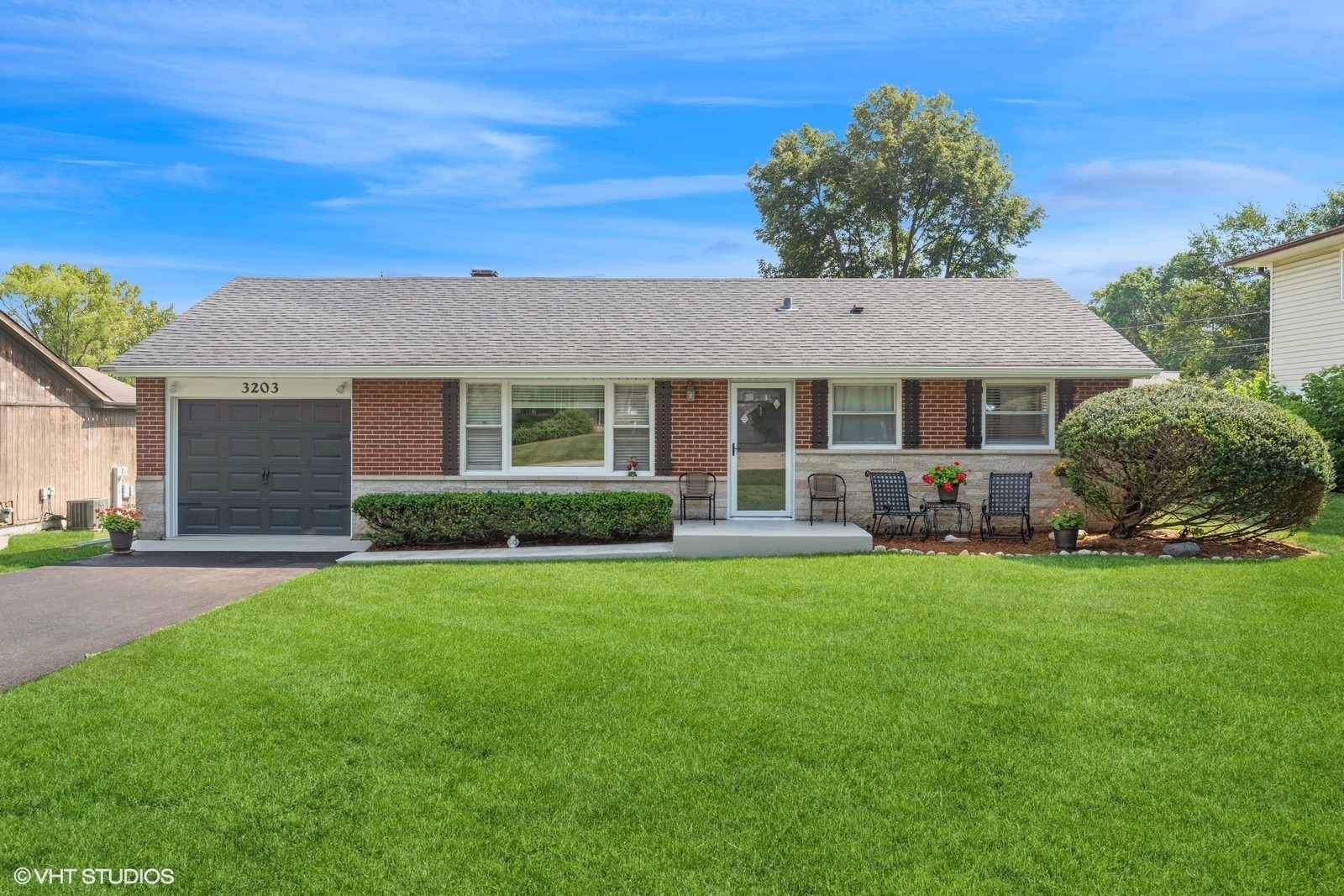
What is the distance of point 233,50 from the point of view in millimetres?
13109

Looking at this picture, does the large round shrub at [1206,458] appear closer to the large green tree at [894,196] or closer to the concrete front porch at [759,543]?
the concrete front porch at [759,543]

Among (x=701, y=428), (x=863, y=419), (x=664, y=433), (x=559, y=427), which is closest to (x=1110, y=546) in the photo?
(x=863, y=419)

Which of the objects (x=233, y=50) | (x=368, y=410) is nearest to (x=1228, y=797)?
(x=368, y=410)

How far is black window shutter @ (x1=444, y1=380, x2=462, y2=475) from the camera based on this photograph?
1370 centimetres

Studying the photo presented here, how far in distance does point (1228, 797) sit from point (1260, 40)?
12.7 metres

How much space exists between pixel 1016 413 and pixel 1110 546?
2794mm

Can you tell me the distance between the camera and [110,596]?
30.6ft

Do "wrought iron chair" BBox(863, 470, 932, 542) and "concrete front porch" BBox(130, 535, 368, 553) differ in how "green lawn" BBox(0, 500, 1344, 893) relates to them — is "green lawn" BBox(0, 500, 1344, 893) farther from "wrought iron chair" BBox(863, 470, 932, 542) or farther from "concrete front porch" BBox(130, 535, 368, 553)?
"concrete front porch" BBox(130, 535, 368, 553)

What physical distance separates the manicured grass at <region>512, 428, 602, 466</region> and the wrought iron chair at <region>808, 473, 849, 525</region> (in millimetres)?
3442

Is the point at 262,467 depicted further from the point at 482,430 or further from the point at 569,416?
the point at 569,416

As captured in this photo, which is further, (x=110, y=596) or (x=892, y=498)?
(x=892, y=498)

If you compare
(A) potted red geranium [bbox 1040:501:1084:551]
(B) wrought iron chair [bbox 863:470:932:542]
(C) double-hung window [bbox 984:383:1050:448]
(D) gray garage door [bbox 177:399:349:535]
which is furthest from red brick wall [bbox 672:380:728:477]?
(D) gray garage door [bbox 177:399:349:535]

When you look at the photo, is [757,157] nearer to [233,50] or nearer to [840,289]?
[840,289]

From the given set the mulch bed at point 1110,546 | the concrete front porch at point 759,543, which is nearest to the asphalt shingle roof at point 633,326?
the mulch bed at point 1110,546
